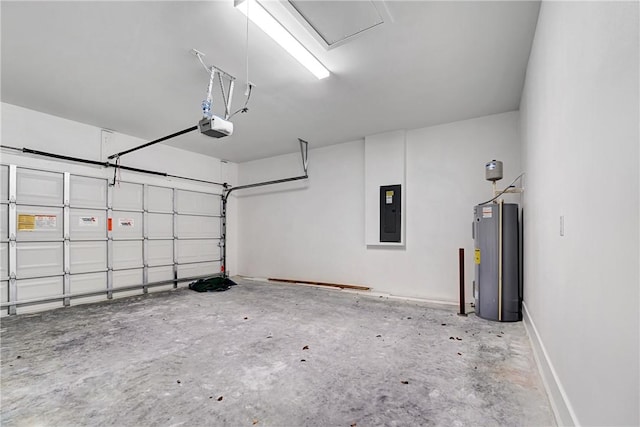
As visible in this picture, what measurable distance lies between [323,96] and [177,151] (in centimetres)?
399

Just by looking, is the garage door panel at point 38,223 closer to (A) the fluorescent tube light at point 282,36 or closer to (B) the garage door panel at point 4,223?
(B) the garage door panel at point 4,223

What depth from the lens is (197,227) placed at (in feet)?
21.9

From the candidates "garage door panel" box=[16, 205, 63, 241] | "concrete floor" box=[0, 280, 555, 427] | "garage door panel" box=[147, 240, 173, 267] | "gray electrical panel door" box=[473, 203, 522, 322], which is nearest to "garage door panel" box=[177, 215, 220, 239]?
"garage door panel" box=[147, 240, 173, 267]

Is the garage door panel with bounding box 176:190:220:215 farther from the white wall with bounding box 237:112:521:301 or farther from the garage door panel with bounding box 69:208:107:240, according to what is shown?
the garage door panel with bounding box 69:208:107:240

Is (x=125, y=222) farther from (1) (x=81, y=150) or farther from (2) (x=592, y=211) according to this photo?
(2) (x=592, y=211)

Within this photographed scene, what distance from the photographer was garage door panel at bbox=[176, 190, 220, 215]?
632 cm

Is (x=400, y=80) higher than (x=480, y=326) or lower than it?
higher

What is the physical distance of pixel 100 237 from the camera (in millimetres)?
5027

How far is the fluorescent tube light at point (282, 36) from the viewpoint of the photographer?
7.64 ft

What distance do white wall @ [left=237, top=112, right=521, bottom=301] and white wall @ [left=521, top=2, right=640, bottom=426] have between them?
2.53 meters

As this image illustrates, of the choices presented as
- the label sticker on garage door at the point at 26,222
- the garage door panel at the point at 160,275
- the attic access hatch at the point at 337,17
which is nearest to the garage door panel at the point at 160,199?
the garage door panel at the point at 160,275

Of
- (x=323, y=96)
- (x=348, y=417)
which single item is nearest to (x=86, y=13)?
(x=323, y=96)

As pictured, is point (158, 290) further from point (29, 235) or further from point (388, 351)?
point (388, 351)

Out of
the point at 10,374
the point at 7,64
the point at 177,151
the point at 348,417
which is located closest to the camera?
the point at 348,417
